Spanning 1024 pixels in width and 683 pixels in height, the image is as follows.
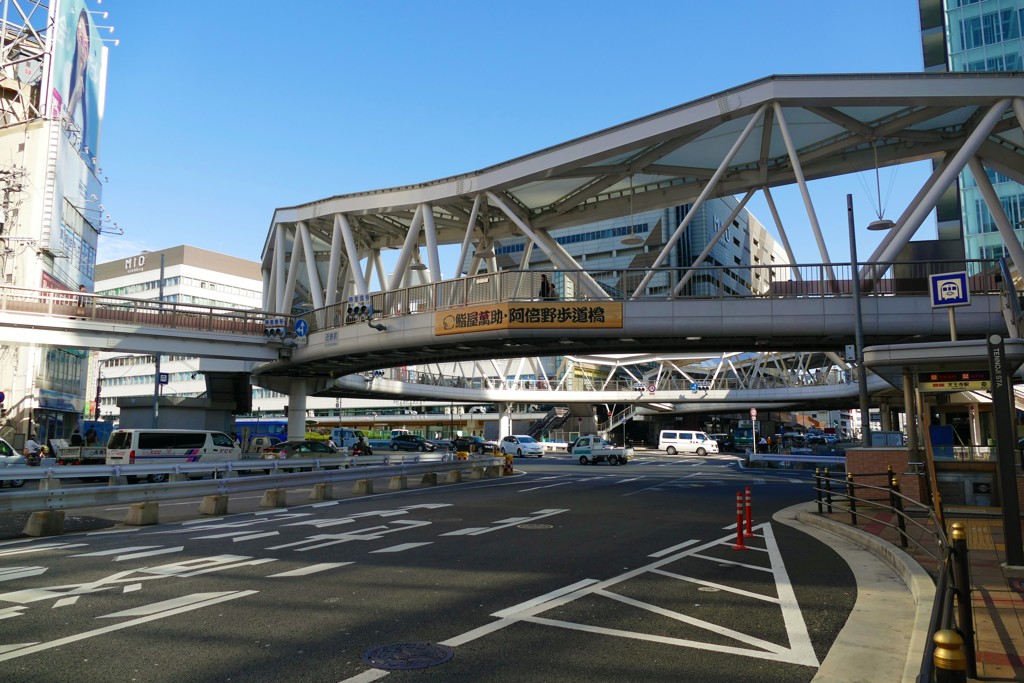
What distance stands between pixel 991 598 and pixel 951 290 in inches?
435

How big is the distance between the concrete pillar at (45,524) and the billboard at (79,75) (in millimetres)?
51157

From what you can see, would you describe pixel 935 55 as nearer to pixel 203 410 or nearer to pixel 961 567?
pixel 203 410

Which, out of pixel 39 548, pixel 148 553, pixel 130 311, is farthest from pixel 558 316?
pixel 130 311

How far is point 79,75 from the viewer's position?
2413 inches

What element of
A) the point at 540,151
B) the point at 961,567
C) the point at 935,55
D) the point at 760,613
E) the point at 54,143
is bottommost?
the point at 760,613

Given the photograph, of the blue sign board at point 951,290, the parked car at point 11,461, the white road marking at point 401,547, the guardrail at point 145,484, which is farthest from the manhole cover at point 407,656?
the parked car at point 11,461

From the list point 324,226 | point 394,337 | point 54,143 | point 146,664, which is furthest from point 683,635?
point 54,143

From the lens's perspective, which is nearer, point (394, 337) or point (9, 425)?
point (394, 337)

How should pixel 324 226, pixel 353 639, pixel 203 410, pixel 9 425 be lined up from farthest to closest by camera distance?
pixel 203 410 < pixel 9 425 < pixel 324 226 < pixel 353 639

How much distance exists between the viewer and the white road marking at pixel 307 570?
972cm

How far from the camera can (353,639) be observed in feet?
22.0

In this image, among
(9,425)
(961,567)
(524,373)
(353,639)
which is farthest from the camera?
(524,373)

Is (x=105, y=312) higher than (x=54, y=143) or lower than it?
lower

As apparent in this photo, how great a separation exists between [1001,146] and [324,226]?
32619 millimetres
